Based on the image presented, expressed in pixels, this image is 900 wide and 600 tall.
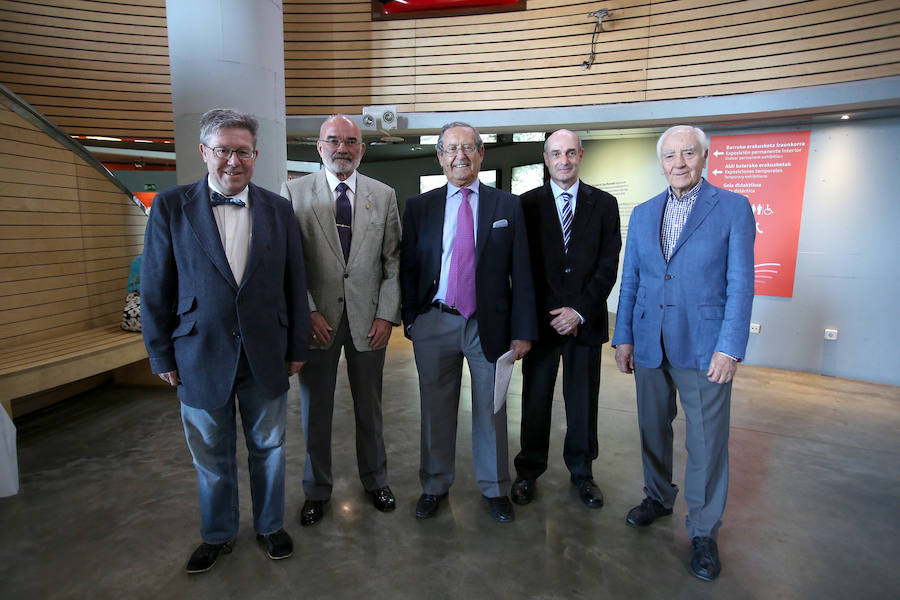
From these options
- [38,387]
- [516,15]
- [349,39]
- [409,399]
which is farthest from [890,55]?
[38,387]

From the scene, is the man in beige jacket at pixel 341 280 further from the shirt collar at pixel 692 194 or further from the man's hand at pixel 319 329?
the shirt collar at pixel 692 194

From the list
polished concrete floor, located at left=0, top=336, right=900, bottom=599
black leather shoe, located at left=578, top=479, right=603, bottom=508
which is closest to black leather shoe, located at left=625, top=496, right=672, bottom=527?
polished concrete floor, located at left=0, top=336, right=900, bottom=599

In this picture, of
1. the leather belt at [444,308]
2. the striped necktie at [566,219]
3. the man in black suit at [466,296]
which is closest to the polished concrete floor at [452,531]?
the man in black suit at [466,296]

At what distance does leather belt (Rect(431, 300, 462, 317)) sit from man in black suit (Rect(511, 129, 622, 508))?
487 millimetres

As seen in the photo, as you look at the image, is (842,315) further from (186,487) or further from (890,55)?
(186,487)

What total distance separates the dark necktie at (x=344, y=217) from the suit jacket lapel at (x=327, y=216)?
26mm

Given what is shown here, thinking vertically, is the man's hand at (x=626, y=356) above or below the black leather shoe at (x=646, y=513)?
above

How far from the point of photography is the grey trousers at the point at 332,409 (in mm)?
2480

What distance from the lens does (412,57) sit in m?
6.34

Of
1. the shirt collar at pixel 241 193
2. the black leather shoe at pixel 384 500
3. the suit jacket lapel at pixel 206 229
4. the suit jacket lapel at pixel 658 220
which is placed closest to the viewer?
the suit jacket lapel at pixel 206 229

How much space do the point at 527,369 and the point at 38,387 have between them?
3.27 metres

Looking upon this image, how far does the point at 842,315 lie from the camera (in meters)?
5.41

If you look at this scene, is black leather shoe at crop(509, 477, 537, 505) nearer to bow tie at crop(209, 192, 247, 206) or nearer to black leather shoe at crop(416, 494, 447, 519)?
black leather shoe at crop(416, 494, 447, 519)

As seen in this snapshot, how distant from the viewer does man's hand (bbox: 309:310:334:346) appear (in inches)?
94.3
